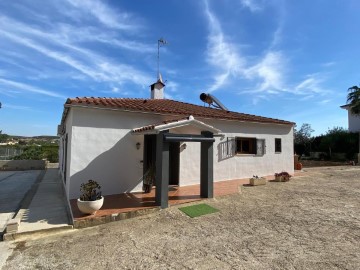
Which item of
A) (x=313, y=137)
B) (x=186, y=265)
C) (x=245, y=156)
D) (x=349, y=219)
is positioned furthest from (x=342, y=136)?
(x=186, y=265)

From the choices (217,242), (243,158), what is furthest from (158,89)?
(217,242)

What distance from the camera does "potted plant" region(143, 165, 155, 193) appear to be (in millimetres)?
9898

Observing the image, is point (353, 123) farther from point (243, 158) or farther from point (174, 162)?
point (174, 162)

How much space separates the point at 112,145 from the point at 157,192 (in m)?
2.88

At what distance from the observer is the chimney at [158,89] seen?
17.7 m

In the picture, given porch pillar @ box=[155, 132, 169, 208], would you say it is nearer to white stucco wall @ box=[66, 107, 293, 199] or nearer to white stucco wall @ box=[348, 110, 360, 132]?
white stucco wall @ box=[66, 107, 293, 199]

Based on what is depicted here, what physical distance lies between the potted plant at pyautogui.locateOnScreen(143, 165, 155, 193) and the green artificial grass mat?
219 cm

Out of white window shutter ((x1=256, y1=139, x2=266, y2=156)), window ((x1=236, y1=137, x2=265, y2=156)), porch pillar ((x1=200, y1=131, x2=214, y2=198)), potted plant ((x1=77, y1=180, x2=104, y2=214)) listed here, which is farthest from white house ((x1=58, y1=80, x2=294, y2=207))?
potted plant ((x1=77, y1=180, x2=104, y2=214))

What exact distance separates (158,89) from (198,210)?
11.5m

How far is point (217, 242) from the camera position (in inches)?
226

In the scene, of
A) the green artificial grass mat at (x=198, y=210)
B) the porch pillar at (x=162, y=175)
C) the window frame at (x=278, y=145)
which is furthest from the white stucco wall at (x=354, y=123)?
the porch pillar at (x=162, y=175)

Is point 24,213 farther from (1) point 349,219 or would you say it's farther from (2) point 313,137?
(2) point 313,137

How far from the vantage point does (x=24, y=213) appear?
25.2 ft

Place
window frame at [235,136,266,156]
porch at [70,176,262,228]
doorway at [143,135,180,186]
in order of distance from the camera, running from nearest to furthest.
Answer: porch at [70,176,262,228] → doorway at [143,135,180,186] → window frame at [235,136,266,156]
